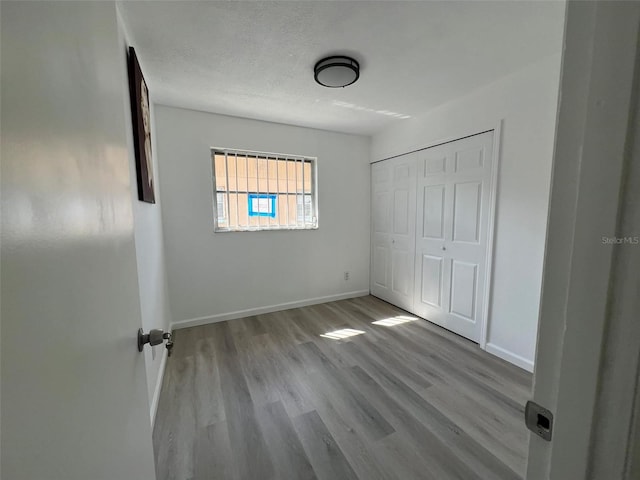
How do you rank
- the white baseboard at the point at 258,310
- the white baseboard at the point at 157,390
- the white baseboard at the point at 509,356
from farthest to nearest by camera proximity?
1. the white baseboard at the point at 258,310
2. the white baseboard at the point at 509,356
3. the white baseboard at the point at 157,390

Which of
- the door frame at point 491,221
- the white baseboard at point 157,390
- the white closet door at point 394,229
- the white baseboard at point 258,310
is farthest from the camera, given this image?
the white closet door at point 394,229

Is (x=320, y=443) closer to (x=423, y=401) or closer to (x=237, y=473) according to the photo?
(x=237, y=473)

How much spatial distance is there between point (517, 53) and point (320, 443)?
2839 millimetres

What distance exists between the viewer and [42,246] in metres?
0.33

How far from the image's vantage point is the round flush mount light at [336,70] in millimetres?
1774

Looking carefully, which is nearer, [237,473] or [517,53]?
[237,473]

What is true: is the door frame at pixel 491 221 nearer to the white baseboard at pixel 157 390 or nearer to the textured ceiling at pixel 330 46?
the textured ceiling at pixel 330 46

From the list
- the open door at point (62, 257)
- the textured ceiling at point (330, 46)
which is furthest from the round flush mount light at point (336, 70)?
the open door at point (62, 257)

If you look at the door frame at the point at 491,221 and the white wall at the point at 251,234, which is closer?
the door frame at the point at 491,221

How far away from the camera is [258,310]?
10.3 ft

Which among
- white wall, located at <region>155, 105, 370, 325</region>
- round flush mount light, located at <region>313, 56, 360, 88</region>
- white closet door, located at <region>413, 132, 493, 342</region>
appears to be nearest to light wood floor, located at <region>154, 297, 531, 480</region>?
white closet door, located at <region>413, 132, 493, 342</region>

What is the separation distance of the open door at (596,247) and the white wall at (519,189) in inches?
78.0

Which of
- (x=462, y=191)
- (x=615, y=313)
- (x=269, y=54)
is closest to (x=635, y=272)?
(x=615, y=313)

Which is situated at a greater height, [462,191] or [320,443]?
[462,191]
